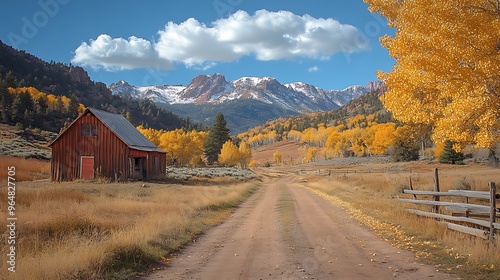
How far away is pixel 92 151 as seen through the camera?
41.6 meters

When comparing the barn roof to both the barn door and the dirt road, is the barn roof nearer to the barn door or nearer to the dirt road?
the barn door

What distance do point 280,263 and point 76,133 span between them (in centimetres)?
3838

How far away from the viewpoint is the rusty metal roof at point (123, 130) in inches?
1640

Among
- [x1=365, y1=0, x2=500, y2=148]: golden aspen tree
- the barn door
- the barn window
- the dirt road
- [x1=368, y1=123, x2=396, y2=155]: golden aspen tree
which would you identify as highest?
[x1=368, y1=123, x2=396, y2=155]: golden aspen tree

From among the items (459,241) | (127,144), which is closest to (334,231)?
(459,241)

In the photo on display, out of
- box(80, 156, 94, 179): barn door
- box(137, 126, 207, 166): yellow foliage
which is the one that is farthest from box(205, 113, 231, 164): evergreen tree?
box(80, 156, 94, 179): barn door

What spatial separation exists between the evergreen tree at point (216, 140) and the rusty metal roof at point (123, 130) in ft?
190

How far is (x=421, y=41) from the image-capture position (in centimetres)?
1276

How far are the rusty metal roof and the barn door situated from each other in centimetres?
397

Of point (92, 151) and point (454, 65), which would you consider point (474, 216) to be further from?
point (92, 151)

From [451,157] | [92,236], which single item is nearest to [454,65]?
[92,236]

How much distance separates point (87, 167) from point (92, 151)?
177cm

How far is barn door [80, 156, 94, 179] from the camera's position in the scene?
4125cm

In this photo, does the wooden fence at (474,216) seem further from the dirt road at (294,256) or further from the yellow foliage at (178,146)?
the yellow foliage at (178,146)
